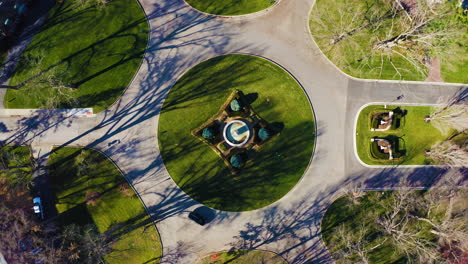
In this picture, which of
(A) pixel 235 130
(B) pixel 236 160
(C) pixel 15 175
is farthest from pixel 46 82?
(B) pixel 236 160

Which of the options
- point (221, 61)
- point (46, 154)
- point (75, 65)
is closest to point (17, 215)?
point (46, 154)

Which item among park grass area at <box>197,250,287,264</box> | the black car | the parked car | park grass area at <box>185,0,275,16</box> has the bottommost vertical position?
park grass area at <box>197,250,287,264</box>

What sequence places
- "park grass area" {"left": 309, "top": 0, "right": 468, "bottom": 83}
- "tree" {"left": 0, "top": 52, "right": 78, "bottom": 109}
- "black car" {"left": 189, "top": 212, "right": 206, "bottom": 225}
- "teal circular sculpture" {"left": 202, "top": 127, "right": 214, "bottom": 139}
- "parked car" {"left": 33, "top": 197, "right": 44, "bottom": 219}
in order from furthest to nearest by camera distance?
1. "park grass area" {"left": 309, "top": 0, "right": 468, "bottom": 83}
2. "tree" {"left": 0, "top": 52, "right": 78, "bottom": 109}
3. "black car" {"left": 189, "top": 212, "right": 206, "bottom": 225}
4. "teal circular sculpture" {"left": 202, "top": 127, "right": 214, "bottom": 139}
5. "parked car" {"left": 33, "top": 197, "right": 44, "bottom": 219}

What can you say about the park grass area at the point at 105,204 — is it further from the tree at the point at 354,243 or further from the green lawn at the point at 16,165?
the tree at the point at 354,243

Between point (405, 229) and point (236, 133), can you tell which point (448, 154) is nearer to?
point (405, 229)

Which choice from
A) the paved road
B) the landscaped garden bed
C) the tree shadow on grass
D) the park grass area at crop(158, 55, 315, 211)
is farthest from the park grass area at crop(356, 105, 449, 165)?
the tree shadow on grass

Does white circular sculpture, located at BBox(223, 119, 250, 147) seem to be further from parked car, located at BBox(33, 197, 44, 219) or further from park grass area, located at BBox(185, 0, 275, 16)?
parked car, located at BBox(33, 197, 44, 219)

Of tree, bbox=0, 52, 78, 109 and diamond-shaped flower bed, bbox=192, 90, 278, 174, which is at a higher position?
tree, bbox=0, 52, 78, 109

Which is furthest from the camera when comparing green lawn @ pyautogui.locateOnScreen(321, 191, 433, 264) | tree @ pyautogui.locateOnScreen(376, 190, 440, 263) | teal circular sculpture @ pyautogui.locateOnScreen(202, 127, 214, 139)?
green lawn @ pyautogui.locateOnScreen(321, 191, 433, 264)
